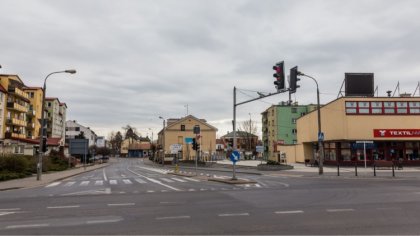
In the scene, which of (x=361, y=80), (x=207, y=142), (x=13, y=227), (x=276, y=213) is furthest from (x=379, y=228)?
(x=207, y=142)

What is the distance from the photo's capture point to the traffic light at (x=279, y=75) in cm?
2075

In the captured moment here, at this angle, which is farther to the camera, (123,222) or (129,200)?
(129,200)

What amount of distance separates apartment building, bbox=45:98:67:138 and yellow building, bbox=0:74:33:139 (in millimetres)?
23947

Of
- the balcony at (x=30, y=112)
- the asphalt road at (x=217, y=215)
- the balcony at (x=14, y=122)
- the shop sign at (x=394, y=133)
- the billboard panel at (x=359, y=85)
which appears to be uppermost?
the balcony at (x=30, y=112)

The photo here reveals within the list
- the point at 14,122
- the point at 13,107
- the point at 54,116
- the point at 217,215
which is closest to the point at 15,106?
the point at 13,107

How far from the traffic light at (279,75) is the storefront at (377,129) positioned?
79.7ft

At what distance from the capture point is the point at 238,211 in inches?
452

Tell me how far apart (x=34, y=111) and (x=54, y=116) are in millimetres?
19079

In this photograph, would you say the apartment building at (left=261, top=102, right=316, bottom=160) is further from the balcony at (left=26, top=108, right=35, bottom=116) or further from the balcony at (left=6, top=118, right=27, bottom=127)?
the balcony at (left=26, top=108, right=35, bottom=116)

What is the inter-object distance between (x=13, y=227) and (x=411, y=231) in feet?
29.4

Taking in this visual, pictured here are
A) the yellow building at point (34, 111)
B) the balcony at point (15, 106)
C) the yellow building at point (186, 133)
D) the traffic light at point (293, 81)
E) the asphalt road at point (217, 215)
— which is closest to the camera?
the asphalt road at point (217, 215)

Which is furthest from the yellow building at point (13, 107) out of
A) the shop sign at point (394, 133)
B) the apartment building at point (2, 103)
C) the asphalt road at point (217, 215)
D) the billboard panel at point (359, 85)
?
the asphalt road at point (217, 215)

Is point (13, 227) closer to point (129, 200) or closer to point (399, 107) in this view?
point (129, 200)

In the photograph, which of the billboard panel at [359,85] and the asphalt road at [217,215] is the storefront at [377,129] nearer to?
the billboard panel at [359,85]
